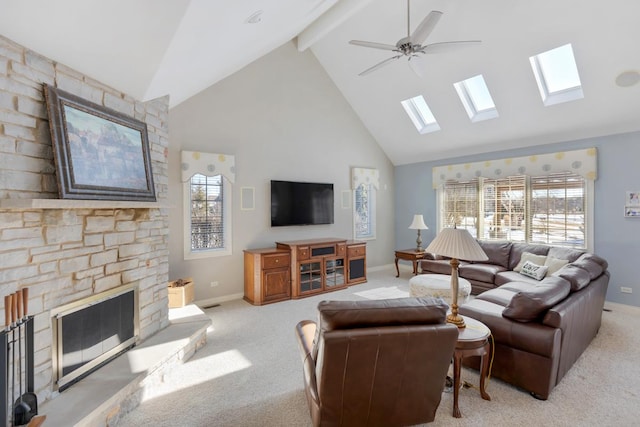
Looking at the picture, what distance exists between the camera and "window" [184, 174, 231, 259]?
4.50 metres

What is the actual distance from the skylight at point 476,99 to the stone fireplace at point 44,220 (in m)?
5.00

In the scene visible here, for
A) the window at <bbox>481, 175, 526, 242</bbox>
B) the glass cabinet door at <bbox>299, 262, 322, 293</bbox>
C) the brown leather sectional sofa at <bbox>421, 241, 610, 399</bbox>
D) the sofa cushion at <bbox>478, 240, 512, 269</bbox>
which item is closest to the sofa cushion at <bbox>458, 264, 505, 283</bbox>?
the sofa cushion at <bbox>478, 240, 512, 269</bbox>

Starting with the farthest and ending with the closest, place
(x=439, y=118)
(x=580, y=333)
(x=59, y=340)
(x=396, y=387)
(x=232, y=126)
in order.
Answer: (x=439, y=118)
(x=232, y=126)
(x=580, y=333)
(x=59, y=340)
(x=396, y=387)

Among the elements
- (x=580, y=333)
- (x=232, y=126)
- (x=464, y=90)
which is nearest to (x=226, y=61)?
(x=232, y=126)

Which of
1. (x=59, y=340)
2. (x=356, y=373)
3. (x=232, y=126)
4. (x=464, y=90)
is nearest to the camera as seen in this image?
(x=356, y=373)

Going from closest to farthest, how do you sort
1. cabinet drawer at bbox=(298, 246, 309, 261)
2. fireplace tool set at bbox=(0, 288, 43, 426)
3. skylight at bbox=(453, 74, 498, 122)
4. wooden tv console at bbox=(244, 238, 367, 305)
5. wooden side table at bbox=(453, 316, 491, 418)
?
fireplace tool set at bbox=(0, 288, 43, 426) < wooden side table at bbox=(453, 316, 491, 418) < wooden tv console at bbox=(244, 238, 367, 305) < cabinet drawer at bbox=(298, 246, 309, 261) < skylight at bbox=(453, 74, 498, 122)

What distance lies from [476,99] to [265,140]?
12.5 ft

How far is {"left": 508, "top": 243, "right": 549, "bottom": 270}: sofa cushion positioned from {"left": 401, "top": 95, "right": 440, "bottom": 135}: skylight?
262cm

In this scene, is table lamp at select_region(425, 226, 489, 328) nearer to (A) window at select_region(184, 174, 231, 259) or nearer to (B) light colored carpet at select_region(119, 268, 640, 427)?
(B) light colored carpet at select_region(119, 268, 640, 427)

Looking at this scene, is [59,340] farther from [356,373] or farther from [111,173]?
[356,373]

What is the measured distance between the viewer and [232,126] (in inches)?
191

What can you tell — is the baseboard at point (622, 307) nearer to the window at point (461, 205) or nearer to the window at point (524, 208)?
the window at point (524, 208)

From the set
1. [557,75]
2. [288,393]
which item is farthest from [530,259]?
[288,393]

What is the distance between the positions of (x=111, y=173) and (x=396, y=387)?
2548 mm
